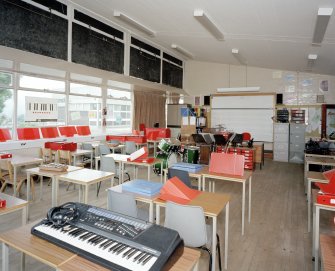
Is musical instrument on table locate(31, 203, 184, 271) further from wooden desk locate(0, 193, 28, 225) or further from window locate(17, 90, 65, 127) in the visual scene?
window locate(17, 90, 65, 127)

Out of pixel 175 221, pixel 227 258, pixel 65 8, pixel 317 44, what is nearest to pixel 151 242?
pixel 175 221

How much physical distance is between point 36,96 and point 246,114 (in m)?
7.52

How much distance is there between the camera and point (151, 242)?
124 cm

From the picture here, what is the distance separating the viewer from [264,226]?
11.6 ft

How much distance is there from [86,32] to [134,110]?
11.0ft

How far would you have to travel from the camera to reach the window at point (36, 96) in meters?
5.89

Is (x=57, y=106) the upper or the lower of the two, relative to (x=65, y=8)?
lower

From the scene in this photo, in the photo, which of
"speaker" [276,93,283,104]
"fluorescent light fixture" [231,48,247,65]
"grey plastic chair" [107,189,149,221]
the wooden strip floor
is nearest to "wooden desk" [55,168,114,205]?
"grey plastic chair" [107,189,149,221]

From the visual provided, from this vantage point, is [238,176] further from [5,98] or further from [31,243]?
[5,98]

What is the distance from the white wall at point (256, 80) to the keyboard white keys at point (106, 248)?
32.2 feet

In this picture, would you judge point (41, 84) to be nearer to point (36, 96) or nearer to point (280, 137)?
point (36, 96)

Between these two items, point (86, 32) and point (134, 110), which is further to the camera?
point (134, 110)

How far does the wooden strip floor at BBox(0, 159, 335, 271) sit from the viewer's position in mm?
2635

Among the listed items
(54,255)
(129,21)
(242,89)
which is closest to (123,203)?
(54,255)
